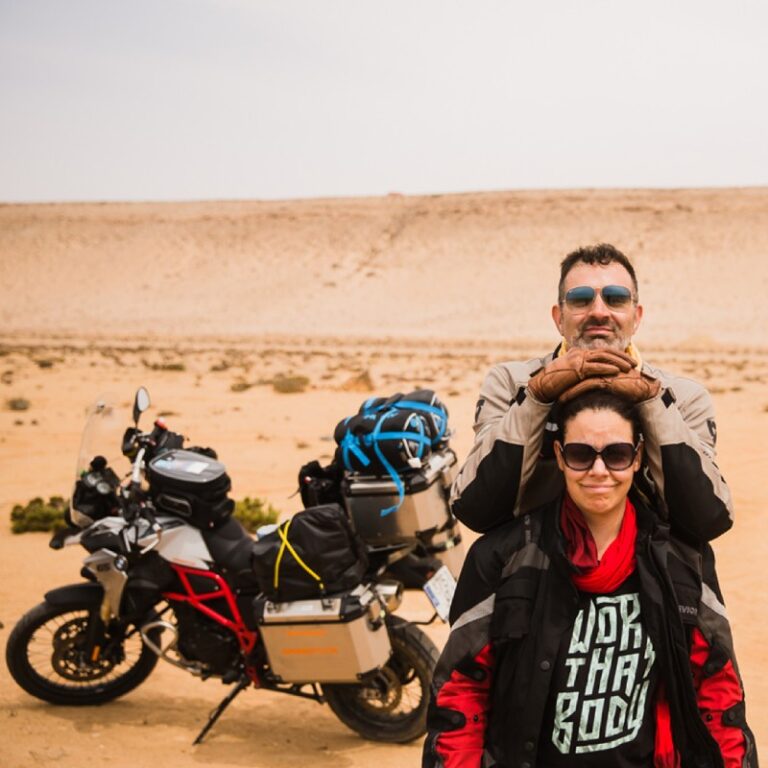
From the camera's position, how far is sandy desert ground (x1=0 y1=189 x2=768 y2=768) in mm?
5355

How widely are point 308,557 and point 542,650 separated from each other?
90.4 inches

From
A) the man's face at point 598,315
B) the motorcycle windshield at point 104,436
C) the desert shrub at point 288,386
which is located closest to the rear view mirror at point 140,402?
the motorcycle windshield at point 104,436

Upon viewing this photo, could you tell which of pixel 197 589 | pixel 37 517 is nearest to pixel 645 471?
pixel 197 589

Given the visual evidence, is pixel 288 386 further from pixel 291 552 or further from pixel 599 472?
pixel 599 472

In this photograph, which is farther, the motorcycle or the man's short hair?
the motorcycle

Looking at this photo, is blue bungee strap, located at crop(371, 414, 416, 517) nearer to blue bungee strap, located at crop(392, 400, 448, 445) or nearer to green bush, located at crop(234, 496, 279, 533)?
blue bungee strap, located at crop(392, 400, 448, 445)

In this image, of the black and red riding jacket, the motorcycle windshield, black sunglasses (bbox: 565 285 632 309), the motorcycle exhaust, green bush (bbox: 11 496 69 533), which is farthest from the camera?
green bush (bbox: 11 496 69 533)

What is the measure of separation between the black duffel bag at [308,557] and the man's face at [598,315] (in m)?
1.98

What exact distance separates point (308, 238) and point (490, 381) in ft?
258

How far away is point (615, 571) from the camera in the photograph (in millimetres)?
2359

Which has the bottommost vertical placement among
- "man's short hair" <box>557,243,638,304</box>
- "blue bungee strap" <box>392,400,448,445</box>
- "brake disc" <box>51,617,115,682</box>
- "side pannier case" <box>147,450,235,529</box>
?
"brake disc" <box>51,617,115,682</box>

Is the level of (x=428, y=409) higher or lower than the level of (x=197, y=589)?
higher

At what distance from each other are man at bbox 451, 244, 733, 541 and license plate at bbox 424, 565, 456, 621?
2.09 meters

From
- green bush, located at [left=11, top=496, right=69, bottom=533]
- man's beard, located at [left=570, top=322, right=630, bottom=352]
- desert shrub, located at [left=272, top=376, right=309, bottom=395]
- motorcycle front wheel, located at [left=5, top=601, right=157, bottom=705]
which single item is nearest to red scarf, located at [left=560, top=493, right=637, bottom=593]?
man's beard, located at [left=570, top=322, right=630, bottom=352]
